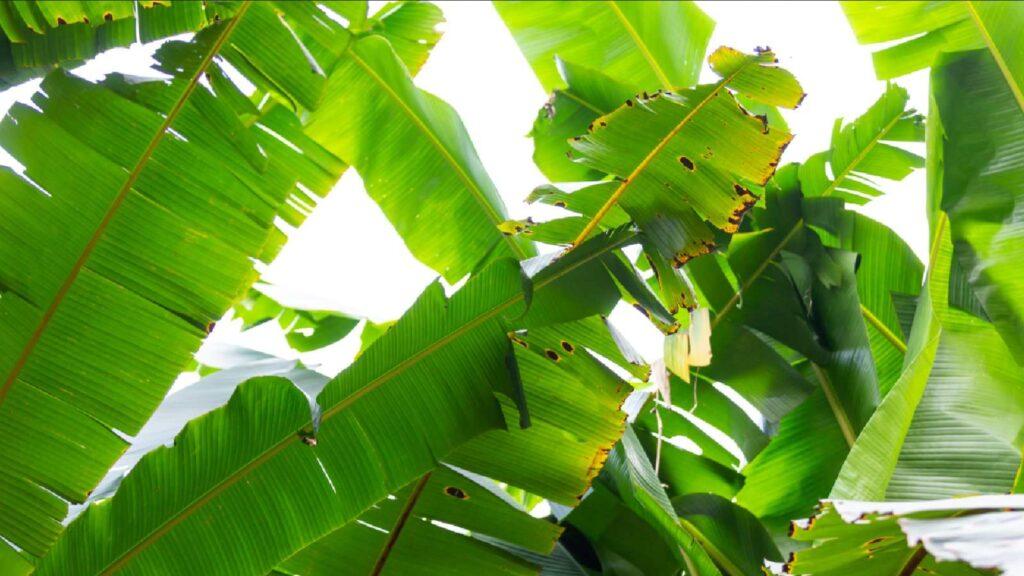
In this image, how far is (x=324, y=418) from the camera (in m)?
0.93

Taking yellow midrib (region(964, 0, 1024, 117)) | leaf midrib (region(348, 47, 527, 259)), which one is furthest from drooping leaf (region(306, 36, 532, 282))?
yellow midrib (region(964, 0, 1024, 117))

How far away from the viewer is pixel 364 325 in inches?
67.2

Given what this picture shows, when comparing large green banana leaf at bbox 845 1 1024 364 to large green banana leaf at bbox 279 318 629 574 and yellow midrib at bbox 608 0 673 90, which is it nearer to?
yellow midrib at bbox 608 0 673 90

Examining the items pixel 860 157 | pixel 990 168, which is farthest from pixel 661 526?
pixel 860 157

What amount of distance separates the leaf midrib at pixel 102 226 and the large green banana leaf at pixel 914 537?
0.76 metres

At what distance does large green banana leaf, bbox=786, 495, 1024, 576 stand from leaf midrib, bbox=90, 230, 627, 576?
0.39m

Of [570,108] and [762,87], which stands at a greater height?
[570,108]

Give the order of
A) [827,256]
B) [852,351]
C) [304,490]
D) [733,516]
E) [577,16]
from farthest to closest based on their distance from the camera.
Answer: [577,16] → [827,256] → [852,351] → [733,516] → [304,490]

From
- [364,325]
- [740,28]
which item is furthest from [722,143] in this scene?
[740,28]

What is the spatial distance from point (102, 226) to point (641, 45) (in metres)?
1.01

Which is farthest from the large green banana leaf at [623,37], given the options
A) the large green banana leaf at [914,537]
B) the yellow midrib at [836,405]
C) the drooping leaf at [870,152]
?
the large green banana leaf at [914,537]

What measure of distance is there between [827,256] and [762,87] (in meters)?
0.49

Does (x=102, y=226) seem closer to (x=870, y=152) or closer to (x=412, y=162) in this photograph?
(x=412, y=162)

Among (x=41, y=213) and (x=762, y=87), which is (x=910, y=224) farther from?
(x=41, y=213)
